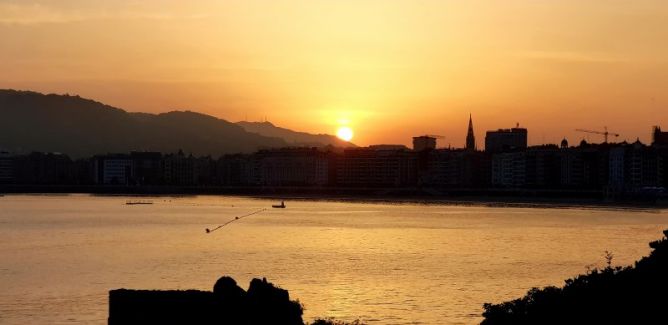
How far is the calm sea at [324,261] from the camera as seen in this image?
44812 millimetres

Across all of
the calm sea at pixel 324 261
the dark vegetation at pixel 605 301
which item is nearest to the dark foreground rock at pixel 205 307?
the dark vegetation at pixel 605 301

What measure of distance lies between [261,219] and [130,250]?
5709 cm

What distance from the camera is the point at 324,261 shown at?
2638 inches

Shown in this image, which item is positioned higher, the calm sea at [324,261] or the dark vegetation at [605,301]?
the dark vegetation at [605,301]

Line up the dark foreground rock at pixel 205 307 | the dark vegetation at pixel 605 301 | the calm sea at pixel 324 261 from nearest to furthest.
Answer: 1. the dark vegetation at pixel 605 301
2. the dark foreground rock at pixel 205 307
3. the calm sea at pixel 324 261

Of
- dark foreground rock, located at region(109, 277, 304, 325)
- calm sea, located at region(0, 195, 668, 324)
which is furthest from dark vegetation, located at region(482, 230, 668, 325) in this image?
calm sea, located at region(0, 195, 668, 324)

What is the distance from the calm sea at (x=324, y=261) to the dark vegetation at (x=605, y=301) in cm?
1337

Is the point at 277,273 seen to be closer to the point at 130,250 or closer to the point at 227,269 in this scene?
the point at 227,269

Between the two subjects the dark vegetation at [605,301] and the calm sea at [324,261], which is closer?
the dark vegetation at [605,301]

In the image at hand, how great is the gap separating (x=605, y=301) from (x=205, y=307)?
9.70 metres

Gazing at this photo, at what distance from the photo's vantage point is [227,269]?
60562mm

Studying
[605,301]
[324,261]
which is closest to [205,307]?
[605,301]

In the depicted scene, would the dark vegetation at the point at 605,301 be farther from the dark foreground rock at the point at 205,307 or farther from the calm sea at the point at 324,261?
the calm sea at the point at 324,261

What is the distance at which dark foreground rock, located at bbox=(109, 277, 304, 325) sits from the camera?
26.0 metres
